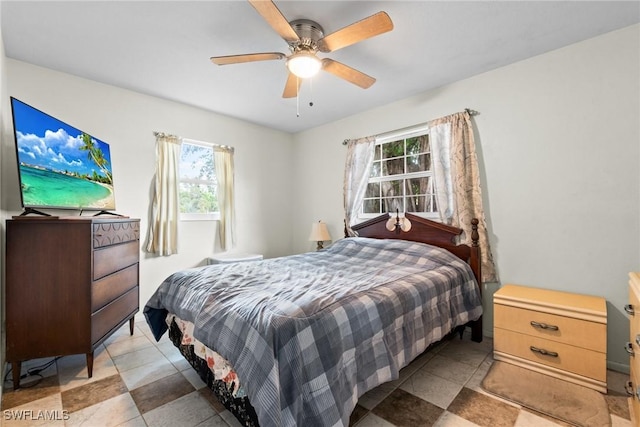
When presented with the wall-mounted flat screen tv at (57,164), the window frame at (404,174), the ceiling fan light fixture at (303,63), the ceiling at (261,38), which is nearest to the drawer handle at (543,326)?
the window frame at (404,174)

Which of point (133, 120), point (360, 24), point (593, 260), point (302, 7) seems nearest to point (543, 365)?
point (593, 260)

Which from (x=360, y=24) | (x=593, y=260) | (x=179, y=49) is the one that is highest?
(x=179, y=49)

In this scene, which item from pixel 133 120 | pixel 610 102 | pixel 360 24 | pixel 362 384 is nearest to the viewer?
pixel 362 384

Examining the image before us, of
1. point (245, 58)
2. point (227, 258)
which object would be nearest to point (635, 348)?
point (245, 58)

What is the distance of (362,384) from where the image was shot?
4.38ft

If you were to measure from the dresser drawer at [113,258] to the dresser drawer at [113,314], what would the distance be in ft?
0.85

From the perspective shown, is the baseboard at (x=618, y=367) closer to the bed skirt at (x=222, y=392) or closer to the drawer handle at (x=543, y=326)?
the drawer handle at (x=543, y=326)

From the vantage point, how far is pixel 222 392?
1470 millimetres

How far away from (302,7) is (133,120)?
2335 mm

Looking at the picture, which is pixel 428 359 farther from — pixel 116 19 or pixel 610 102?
pixel 116 19

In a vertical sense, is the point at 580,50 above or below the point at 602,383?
above

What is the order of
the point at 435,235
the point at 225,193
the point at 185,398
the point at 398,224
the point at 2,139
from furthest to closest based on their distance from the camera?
the point at 225,193 → the point at 398,224 → the point at 435,235 → the point at 2,139 → the point at 185,398

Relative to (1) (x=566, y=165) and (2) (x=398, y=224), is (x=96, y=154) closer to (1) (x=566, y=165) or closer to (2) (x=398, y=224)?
(2) (x=398, y=224)

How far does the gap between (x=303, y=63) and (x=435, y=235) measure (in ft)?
6.63
